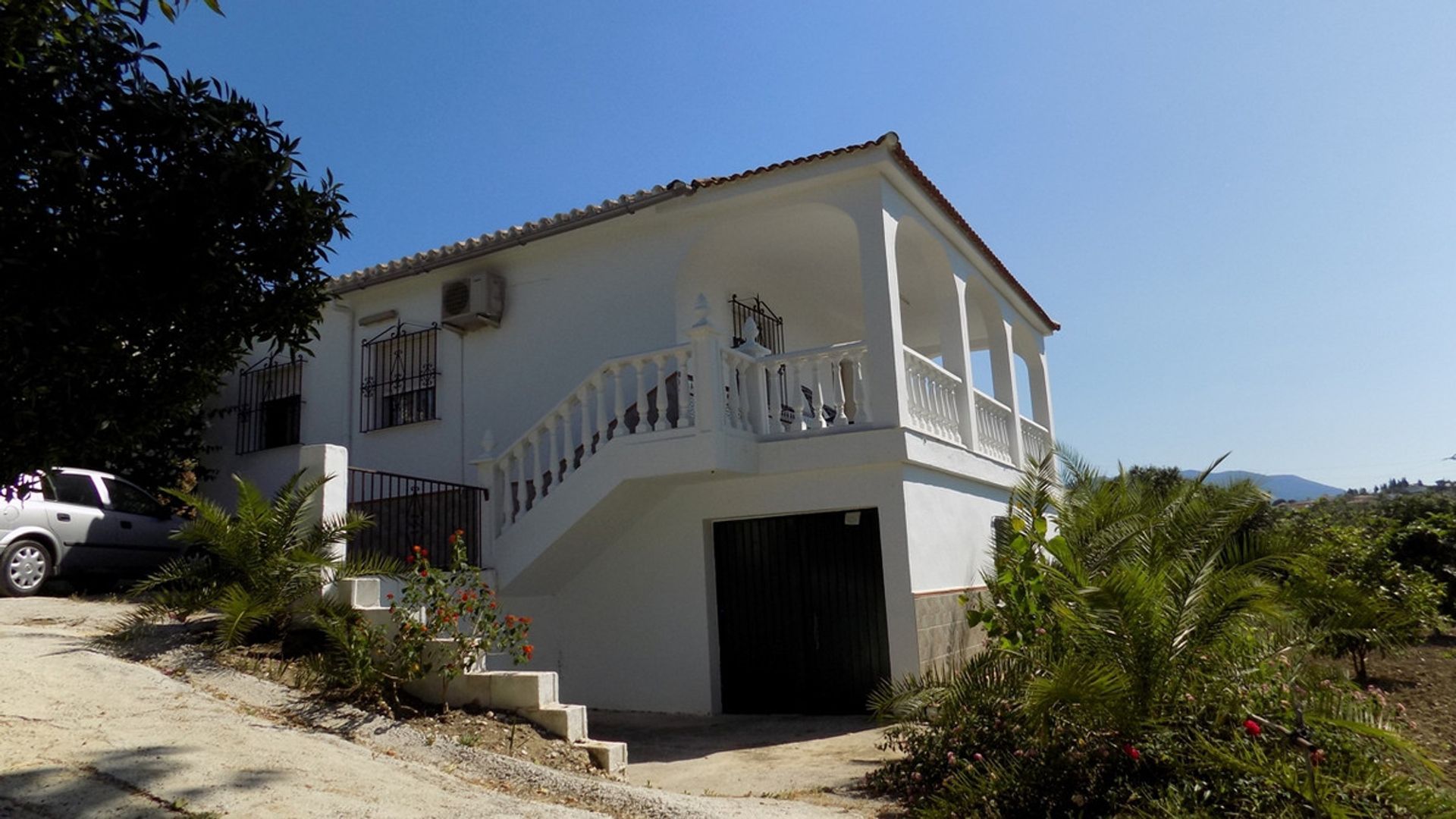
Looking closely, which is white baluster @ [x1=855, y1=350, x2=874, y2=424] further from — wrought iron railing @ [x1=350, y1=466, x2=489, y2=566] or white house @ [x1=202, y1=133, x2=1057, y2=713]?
wrought iron railing @ [x1=350, y1=466, x2=489, y2=566]

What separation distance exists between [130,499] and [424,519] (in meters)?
3.86

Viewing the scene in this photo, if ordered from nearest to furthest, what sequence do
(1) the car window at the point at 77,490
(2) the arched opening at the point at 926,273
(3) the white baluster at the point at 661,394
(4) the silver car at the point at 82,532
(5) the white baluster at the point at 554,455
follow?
(3) the white baluster at the point at 661,394 → (5) the white baluster at the point at 554,455 → (4) the silver car at the point at 82,532 → (1) the car window at the point at 77,490 → (2) the arched opening at the point at 926,273

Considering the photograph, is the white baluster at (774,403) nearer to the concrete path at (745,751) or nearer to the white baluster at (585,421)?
the white baluster at (585,421)

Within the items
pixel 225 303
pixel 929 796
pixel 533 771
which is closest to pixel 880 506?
pixel 929 796

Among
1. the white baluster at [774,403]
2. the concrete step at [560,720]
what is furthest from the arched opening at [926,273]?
the concrete step at [560,720]

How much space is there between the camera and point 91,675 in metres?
6.35

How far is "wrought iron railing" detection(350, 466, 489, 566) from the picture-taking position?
9.93 meters

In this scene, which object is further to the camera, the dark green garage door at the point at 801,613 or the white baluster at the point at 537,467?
the white baluster at the point at 537,467

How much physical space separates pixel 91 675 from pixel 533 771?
307 cm

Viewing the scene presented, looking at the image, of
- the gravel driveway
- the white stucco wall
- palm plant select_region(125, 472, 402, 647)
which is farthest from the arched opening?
the gravel driveway

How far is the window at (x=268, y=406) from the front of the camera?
13664 mm

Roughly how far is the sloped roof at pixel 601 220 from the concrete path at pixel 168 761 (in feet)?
14.7

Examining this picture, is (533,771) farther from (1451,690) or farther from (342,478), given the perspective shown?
(1451,690)

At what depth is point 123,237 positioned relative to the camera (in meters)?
4.05
